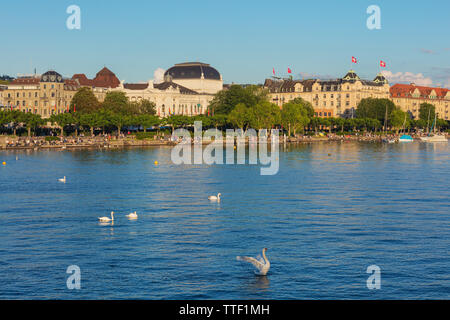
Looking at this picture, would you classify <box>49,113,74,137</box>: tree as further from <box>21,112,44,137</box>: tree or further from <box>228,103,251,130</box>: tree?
<box>228,103,251,130</box>: tree

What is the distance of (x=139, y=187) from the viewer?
6312 cm

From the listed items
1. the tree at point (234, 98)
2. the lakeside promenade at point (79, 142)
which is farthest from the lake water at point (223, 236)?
the tree at point (234, 98)

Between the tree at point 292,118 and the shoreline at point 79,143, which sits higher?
the tree at point 292,118

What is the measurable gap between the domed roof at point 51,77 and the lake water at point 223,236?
390 ft

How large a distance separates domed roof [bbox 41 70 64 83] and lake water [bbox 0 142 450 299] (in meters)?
119

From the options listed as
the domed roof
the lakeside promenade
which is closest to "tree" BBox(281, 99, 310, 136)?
the lakeside promenade

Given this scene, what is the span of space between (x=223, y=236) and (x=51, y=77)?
517ft

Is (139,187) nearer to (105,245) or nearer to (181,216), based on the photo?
(181,216)

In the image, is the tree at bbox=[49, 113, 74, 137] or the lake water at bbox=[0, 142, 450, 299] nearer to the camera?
the lake water at bbox=[0, 142, 450, 299]

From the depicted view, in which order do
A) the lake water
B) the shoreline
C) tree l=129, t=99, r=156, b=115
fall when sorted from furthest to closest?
tree l=129, t=99, r=156, b=115 < the shoreline < the lake water

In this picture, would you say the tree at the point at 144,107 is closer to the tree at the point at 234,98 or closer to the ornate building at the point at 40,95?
the tree at the point at 234,98

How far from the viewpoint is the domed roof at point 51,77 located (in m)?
185

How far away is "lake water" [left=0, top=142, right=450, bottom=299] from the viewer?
28.6m

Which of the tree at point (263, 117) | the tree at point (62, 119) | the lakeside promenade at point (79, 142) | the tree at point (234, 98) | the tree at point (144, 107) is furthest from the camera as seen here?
the tree at point (234, 98)
